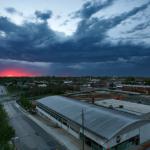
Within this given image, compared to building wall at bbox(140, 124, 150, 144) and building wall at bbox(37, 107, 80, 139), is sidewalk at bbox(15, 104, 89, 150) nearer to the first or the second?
building wall at bbox(37, 107, 80, 139)

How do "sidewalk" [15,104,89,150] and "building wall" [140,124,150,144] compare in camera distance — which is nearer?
"building wall" [140,124,150,144]

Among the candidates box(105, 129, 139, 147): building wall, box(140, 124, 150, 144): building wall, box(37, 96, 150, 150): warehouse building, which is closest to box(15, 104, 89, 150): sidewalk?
box(37, 96, 150, 150): warehouse building

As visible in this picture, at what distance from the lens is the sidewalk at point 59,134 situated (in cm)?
3141

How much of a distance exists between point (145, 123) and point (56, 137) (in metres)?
14.7

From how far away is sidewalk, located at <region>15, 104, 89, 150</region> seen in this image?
31406 millimetres

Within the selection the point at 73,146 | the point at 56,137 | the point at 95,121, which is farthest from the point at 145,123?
the point at 56,137

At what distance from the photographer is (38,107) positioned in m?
57.8

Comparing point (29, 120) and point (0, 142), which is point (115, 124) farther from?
point (29, 120)

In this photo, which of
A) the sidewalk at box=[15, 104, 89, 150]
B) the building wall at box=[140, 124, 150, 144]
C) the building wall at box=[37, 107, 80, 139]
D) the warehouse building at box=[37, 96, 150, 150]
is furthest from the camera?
the building wall at box=[37, 107, 80, 139]

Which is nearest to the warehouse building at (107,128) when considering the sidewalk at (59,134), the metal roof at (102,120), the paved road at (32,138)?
the metal roof at (102,120)

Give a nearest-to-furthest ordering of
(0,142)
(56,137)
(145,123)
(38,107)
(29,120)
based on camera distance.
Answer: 1. (0,142)
2. (145,123)
3. (56,137)
4. (29,120)
5. (38,107)

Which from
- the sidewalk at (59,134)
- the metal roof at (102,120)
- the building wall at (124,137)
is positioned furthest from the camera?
the sidewalk at (59,134)

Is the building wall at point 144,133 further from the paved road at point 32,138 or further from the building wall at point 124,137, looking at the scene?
the paved road at point 32,138

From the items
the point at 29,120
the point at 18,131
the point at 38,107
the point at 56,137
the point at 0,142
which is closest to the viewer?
the point at 0,142
